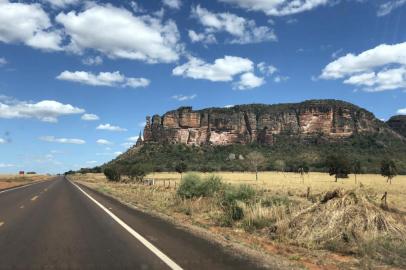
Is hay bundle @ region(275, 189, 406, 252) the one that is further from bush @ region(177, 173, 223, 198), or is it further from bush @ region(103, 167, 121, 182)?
bush @ region(103, 167, 121, 182)

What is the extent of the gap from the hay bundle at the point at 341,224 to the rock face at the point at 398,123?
18184 centimetres

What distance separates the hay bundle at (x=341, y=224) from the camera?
1016 cm

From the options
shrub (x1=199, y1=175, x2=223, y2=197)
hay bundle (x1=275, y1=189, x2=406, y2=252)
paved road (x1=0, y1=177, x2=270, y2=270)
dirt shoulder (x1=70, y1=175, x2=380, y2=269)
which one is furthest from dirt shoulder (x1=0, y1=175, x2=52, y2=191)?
hay bundle (x1=275, y1=189, x2=406, y2=252)

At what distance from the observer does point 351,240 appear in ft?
33.0

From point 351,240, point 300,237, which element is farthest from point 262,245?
point 351,240

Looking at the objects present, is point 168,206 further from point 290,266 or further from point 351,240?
point 290,266

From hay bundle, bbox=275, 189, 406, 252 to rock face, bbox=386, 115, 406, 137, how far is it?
181845mm

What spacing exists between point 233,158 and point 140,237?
492ft

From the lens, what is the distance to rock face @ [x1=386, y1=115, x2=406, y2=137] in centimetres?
18188

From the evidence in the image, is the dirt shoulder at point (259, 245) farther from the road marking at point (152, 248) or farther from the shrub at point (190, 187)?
the shrub at point (190, 187)

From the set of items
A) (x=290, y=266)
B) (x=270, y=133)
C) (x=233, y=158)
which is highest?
(x=270, y=133)

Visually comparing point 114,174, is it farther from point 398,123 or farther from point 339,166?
point 398,123

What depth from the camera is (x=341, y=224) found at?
10.8 m

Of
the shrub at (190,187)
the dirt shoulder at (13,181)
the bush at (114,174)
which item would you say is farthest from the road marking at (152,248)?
the bush at (114,174)
